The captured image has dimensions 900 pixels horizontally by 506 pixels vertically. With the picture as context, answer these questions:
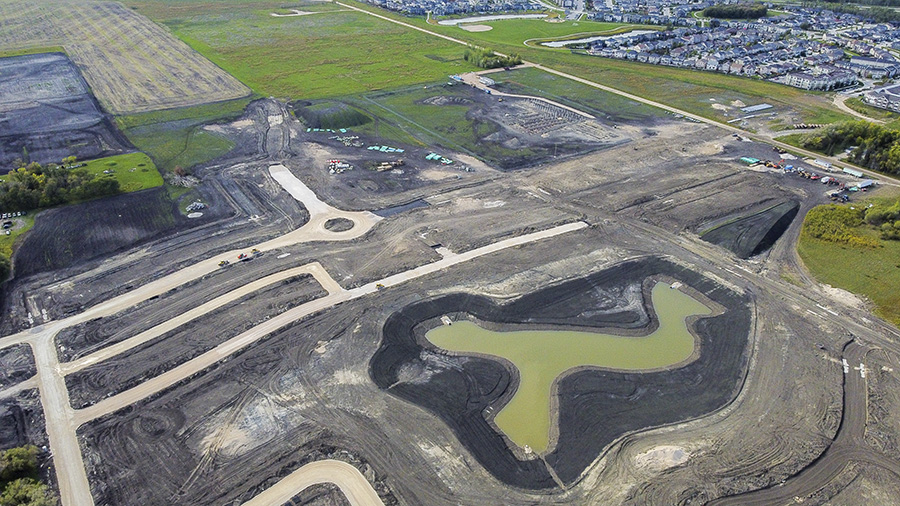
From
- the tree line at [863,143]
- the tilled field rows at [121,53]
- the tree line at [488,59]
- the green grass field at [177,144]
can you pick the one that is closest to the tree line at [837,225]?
the tree line at [863,143]

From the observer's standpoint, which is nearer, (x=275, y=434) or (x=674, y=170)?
(x=275, y=434)

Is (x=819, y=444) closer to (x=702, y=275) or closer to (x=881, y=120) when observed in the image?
(x=702, y=275)

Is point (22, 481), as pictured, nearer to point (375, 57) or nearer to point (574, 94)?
point (574, 94)

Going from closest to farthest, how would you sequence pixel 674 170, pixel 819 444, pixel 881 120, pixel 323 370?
pixel 819 444 → pixel 323 370 → pixel 674 170 → pixel 881 120

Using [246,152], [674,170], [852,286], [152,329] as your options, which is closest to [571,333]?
[852,286]

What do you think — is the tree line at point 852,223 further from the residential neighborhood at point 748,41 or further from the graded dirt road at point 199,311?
the graded dirt road at point 199,311

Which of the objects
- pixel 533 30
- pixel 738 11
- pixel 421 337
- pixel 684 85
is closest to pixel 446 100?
pixel 684 85

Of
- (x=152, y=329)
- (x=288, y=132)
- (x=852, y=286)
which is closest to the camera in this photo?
(x=152, y=329)
